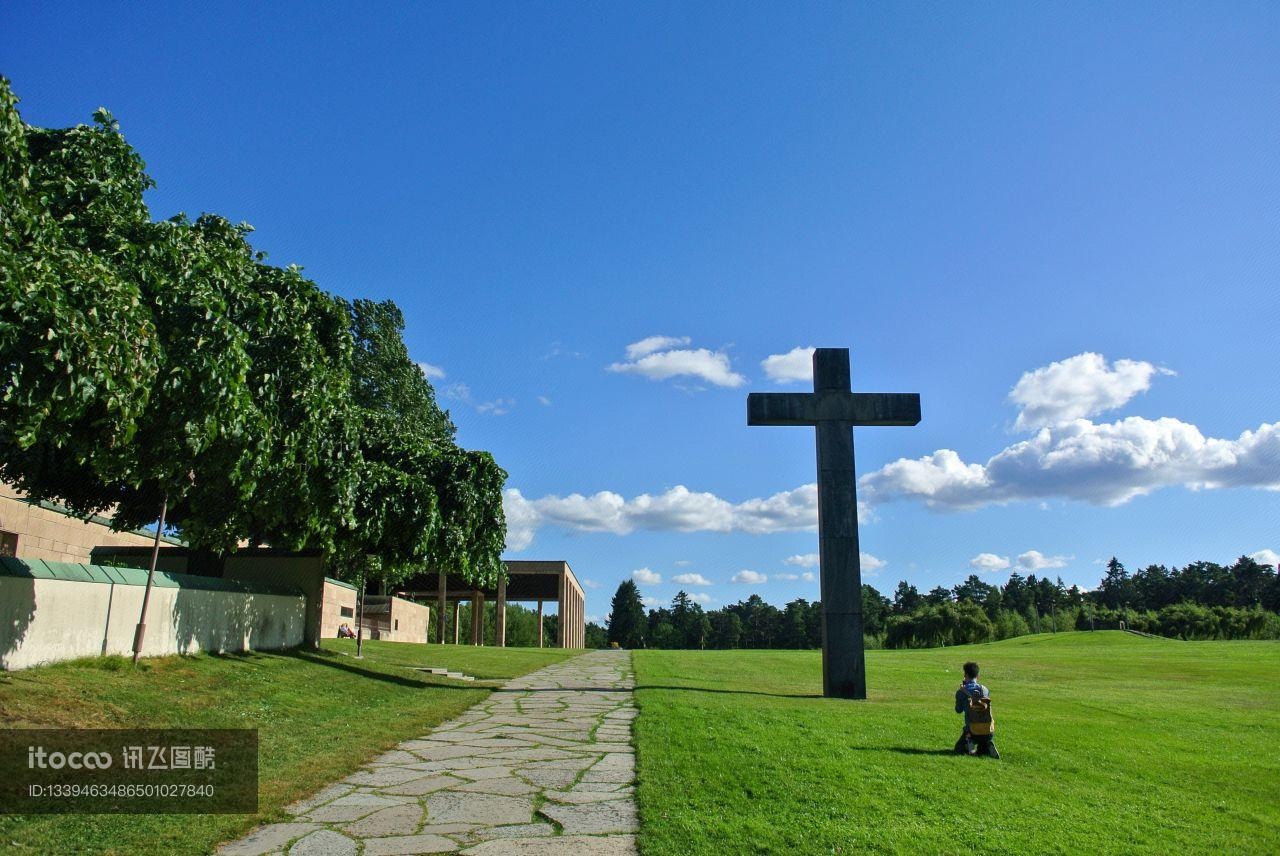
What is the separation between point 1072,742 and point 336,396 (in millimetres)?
10192

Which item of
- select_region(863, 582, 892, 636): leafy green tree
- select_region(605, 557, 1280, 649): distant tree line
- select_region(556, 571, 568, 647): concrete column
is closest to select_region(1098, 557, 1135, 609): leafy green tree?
select_region(605, 557, 1280, 649): distant tree line

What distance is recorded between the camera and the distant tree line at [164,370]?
239 inches

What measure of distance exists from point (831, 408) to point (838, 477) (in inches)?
50.9

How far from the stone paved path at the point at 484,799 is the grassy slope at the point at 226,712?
355 millimetres

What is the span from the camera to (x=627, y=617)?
101 m

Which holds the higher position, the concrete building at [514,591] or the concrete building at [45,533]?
the concrete building at [45,533]

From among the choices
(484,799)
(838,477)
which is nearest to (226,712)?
(484,799)

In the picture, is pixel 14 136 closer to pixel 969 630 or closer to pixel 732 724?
pixel 732 724

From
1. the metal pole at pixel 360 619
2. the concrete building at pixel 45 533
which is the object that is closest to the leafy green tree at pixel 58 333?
the concrete building at pixel 45 533

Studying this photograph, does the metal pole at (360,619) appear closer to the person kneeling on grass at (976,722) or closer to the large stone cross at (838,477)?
the large stone cross at (838,477)

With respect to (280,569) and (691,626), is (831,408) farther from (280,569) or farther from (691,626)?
(691,626)

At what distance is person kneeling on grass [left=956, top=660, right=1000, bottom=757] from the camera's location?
7688mm

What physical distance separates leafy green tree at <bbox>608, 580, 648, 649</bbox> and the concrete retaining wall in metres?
86.5

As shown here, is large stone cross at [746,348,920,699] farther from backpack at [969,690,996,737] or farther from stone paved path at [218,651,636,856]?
backpack at [969,690,996,737]
